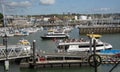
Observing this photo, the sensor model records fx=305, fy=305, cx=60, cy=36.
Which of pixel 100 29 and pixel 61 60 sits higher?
pixel 100 29

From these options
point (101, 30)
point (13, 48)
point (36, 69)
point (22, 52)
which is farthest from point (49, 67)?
point (101, 30)

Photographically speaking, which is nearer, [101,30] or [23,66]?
[23,66]

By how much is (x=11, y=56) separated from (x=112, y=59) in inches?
496

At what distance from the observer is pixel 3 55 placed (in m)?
38.1

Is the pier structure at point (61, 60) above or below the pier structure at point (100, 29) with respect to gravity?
below

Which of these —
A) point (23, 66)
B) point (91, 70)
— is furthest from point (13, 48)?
point (91, 70)

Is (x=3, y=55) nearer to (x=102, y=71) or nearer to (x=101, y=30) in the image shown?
(x=102, y=71)

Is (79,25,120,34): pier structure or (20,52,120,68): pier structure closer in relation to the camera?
(20,52,120,68): pier structure

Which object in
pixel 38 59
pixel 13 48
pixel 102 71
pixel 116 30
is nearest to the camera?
pixel 102 71

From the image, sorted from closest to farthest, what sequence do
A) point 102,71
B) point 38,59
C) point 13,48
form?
point 102,71
point 38,59
point 13,48

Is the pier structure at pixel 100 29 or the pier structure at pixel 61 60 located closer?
the pier structure at pixel 61 60

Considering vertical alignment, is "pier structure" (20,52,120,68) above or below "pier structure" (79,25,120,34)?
below

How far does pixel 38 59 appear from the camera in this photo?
37.4 meters

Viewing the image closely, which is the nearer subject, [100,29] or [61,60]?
[61,60]
